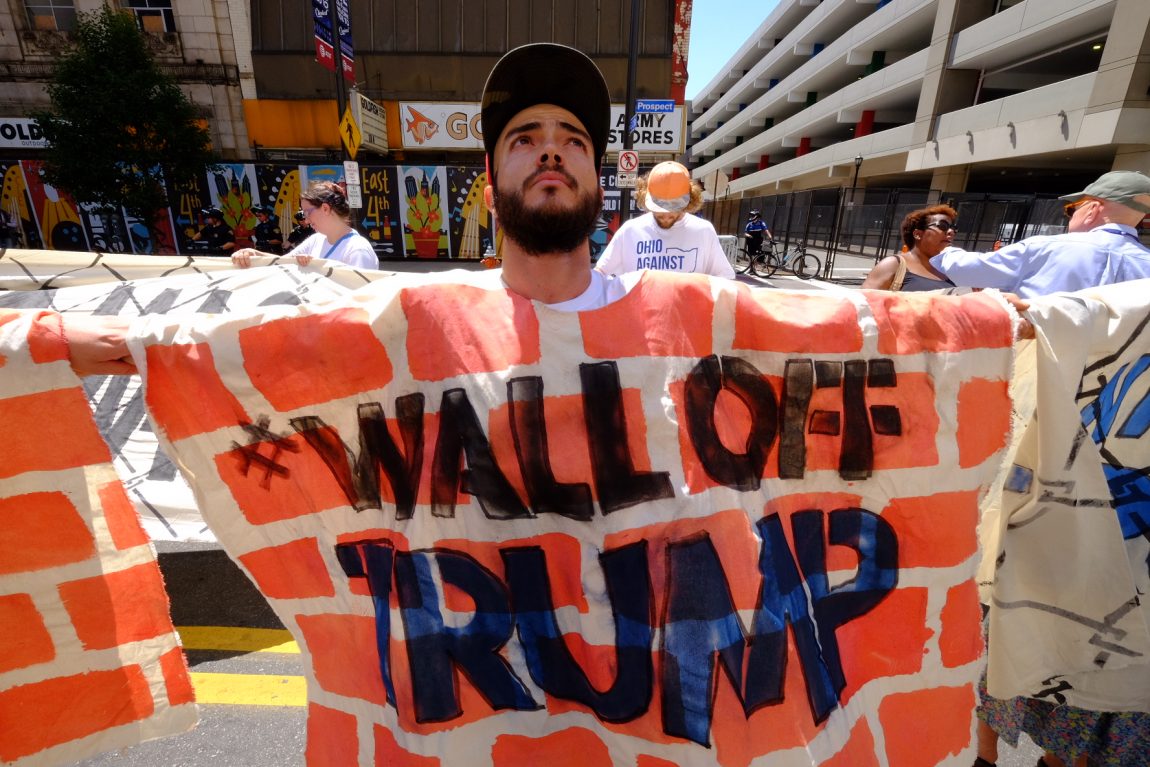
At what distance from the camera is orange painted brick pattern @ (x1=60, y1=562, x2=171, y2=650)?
1548 mm

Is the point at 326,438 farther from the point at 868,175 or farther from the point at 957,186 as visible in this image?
the point at 868,175

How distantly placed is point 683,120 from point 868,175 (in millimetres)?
22631

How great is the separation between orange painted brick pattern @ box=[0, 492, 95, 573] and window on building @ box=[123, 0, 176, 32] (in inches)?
867

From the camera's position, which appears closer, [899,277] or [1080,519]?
[1080,519]

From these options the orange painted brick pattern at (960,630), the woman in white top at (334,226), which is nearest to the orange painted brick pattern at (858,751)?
the orange painted brick pattern at (960,630)

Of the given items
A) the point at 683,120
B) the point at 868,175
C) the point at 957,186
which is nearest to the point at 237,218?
the point at 683,120

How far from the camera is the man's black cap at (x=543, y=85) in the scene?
161 centimetres

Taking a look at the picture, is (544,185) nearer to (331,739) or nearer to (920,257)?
(331,739)

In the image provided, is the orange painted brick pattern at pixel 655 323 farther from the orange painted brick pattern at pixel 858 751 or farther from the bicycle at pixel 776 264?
the bicycle at pixel 776 264

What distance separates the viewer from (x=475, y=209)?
1803cm

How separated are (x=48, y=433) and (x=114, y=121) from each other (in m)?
17.3

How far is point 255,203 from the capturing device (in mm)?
18016

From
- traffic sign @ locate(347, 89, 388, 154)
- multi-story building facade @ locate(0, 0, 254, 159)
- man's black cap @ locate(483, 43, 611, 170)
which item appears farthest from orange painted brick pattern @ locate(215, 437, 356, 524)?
multi-story building facade @ locate(0, 0, 254, 159)

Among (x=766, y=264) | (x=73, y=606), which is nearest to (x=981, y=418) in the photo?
(x=73, y=606)
